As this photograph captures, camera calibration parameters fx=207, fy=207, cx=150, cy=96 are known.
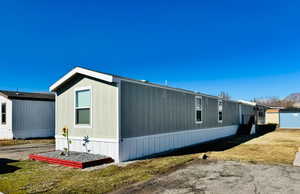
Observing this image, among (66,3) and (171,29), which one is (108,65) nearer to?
(171,29)

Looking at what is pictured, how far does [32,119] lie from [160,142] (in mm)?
11869

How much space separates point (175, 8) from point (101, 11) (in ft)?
14.7

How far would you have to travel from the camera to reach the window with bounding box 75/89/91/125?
8.12 m

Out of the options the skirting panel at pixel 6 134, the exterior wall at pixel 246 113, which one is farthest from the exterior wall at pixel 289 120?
the skirting panel at pixel 6 134

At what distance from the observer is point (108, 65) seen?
2331cm

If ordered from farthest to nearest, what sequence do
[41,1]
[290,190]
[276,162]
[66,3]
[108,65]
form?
[108,65]
[66,3]
[41,1]
[276,162]
[290,190]

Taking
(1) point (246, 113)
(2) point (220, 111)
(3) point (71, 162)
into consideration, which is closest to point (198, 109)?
(2) point (220, 111)

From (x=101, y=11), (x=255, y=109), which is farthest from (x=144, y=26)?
(x=255, y=109)

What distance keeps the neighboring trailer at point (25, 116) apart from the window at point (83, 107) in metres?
9.62

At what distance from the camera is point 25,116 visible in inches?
622

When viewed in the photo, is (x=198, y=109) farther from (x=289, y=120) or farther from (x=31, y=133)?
(x=289, y=120)

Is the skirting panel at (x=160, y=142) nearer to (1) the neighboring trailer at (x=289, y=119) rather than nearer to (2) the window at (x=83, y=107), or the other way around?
(2) the window at (x=83, y=107)

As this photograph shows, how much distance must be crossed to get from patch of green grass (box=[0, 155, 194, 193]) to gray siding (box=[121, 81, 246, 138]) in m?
1.61

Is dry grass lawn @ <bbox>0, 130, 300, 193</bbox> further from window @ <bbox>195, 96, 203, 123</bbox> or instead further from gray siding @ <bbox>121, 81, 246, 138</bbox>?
window @ <bbox>195, 96, 203, 123</bbox>
